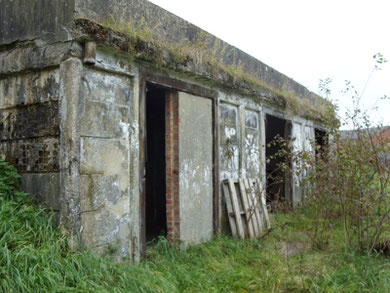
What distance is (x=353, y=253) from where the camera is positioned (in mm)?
4934

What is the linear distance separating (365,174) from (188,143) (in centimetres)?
249

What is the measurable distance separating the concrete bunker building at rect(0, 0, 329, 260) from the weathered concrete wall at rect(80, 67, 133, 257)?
0.01m

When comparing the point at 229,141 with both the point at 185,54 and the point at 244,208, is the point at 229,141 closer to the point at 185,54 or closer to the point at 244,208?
the point at 244,208

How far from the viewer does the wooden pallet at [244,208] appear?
630 cm

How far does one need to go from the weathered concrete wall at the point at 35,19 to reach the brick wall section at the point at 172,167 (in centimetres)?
184

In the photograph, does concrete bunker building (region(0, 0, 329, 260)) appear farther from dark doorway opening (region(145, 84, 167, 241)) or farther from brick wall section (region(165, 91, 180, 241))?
dark doorway opening (region(145, 84, 167, 241))

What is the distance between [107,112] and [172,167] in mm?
1409

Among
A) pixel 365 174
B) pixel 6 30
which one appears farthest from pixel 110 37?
pixel 365 174

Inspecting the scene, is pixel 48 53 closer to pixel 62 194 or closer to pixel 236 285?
pixel 62 194

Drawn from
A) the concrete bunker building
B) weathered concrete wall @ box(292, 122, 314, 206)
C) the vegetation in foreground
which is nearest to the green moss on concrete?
the concrete bunker building

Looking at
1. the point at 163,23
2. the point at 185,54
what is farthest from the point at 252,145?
the point at 163,23

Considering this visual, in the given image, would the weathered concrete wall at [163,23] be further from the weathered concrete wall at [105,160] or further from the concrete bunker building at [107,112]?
the weathered concrete wall at [105,160]

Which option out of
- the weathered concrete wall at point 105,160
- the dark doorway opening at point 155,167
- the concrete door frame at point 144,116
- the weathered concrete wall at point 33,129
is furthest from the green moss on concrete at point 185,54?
the dark doorway opening at point 155,167

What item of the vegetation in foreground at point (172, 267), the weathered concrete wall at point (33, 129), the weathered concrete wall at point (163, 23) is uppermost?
the weathered concrete wall at point (163, 23)
